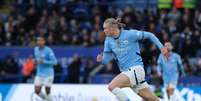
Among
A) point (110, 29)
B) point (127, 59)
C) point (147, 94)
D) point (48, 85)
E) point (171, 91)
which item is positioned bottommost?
point (171, 91)

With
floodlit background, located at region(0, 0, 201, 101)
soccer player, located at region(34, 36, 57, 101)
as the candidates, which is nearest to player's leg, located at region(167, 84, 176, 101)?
floodlit background, located at region(0, 0, 201, 101)

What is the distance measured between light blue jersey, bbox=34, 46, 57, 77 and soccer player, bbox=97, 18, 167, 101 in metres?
6.80

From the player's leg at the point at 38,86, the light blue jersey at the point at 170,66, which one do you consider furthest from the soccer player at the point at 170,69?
the player's leg at the point at 38,86

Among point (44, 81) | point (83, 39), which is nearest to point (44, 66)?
point (44, 81)

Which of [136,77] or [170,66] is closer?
[136,77]

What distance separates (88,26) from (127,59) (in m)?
12.9

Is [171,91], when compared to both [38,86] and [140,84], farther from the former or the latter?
[140,84]

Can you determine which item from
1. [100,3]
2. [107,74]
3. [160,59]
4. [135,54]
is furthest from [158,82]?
[135,54]

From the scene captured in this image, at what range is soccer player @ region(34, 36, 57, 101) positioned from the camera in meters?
19.1

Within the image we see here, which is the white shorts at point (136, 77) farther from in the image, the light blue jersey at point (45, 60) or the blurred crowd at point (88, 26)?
the blurred crowd at point (88, 26)

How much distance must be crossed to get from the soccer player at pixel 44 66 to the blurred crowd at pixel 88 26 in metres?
3.54

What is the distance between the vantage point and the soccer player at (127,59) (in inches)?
484

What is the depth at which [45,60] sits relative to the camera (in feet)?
62.8

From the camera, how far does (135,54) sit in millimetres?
12398
